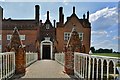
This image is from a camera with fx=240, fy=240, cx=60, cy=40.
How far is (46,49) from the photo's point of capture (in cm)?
4325

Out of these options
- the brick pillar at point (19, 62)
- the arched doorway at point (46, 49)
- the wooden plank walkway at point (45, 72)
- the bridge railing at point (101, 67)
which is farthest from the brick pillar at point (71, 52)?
the arched doorway at point (46, 49)

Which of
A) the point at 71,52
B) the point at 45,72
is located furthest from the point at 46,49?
the point at 71,52

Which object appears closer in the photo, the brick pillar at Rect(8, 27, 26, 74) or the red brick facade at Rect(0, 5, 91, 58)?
A: the brick pillar at Rect(8, 27, 26, 74)

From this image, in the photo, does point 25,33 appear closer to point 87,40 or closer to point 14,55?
point 87,40

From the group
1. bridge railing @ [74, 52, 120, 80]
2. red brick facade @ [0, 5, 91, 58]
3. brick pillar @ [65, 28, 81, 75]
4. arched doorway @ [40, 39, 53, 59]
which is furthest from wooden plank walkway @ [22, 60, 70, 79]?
red brick facade @ [0, 5, 91, 58]

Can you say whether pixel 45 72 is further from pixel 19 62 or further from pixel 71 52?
pixel 71 52

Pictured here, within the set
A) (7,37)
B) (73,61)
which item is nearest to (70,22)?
(7,37)

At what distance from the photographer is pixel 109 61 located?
5637 mm

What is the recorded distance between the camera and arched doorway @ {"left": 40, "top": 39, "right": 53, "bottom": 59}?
42397mm

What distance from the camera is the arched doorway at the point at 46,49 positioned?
139 ft

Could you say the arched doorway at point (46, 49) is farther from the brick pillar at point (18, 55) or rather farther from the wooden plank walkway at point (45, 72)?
the brick pillar at point (18, 55)

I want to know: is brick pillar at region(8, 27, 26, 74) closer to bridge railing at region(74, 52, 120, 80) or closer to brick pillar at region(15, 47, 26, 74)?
brick pillar at region(15, 47, 26, 74)

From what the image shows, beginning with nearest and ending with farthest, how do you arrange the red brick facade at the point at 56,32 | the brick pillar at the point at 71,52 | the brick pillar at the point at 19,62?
the brick pillar at the point at 71,52, the brick pillar at the point at 19,62, the red brick facade at the point at 56,32

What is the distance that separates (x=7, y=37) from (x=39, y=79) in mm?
35069
